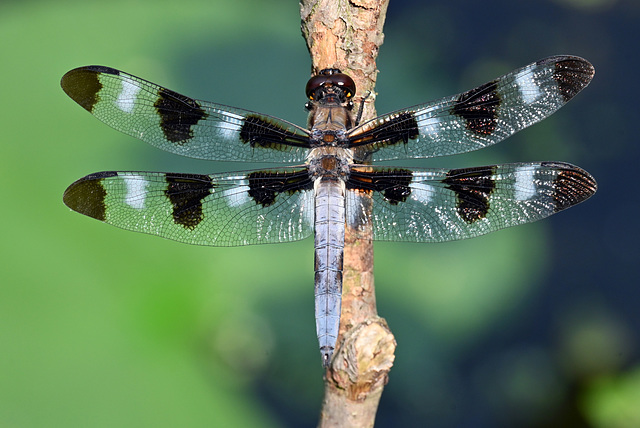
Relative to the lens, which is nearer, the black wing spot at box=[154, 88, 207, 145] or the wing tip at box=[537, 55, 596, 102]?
the wing tip at box=[537, 55, 596, 102]

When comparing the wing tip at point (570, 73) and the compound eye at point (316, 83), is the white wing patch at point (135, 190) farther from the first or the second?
the wing tip at point (570, 73)

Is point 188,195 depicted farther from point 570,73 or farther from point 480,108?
point 570,73

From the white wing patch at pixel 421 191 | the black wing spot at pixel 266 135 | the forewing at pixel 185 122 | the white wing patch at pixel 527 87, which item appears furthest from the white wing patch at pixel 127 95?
the white wing patch at pixel 527 87

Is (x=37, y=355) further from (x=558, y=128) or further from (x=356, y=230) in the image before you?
(x=558, y=128)

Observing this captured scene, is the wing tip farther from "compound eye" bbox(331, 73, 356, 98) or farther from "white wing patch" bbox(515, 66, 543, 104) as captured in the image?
"compound eye" bbox(331, 73, 356, 98)

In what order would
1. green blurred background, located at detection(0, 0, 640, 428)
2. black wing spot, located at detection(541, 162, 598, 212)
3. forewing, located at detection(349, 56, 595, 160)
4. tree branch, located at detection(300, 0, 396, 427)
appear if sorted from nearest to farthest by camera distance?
tree branch, located at detection(300, 0, 396, 427) < black wing spot, located at detection(541, 162, 598, 212) < forewing, located at detection(349, 56, 595, 160) < green blurred background, located at detection(0, 0, 640, 428)

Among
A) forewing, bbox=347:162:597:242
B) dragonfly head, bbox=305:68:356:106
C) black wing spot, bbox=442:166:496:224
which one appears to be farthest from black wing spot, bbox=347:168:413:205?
dragonfly head, bbox=305:68:356:106

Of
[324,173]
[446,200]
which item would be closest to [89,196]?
[324,173]
